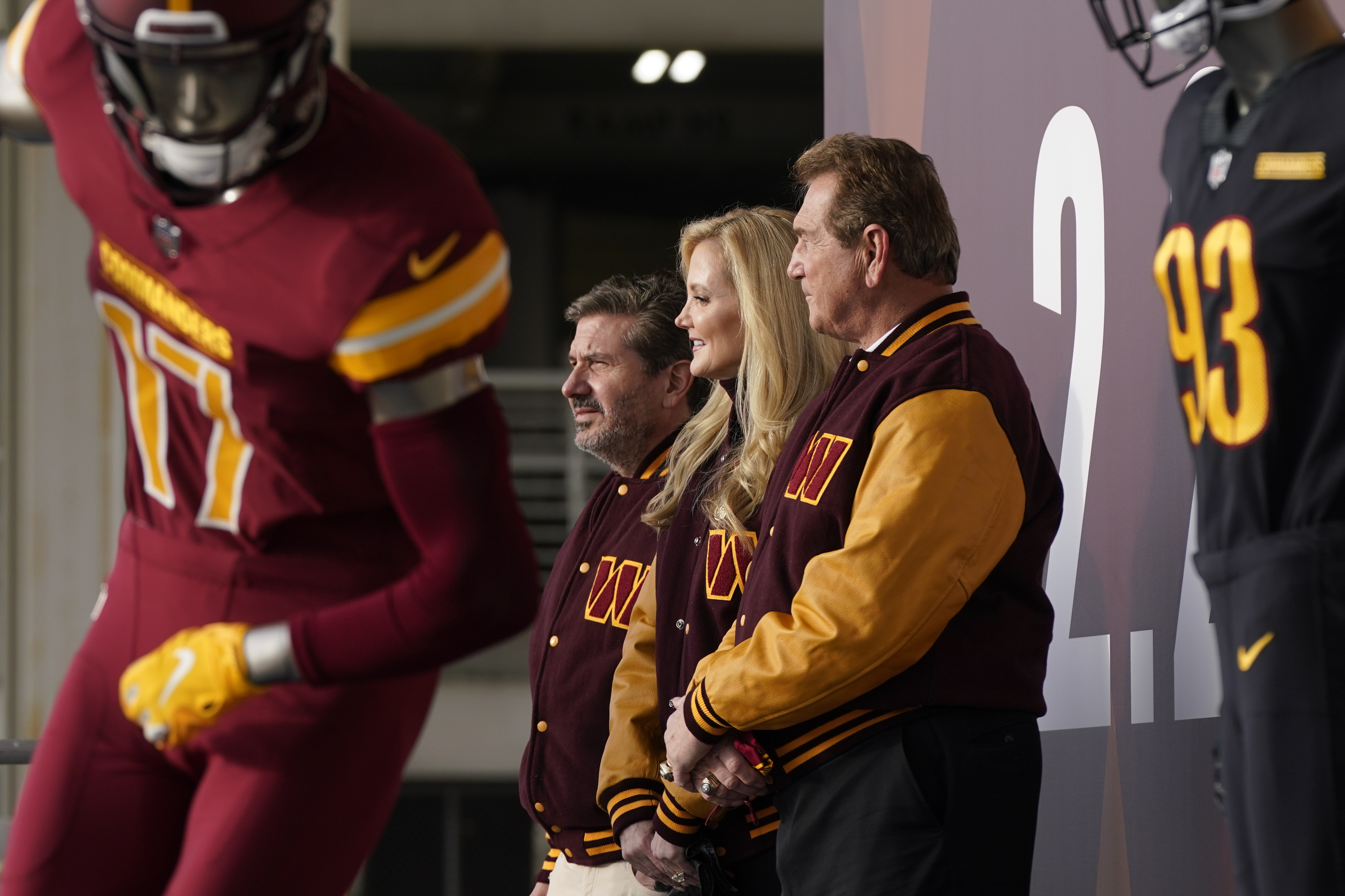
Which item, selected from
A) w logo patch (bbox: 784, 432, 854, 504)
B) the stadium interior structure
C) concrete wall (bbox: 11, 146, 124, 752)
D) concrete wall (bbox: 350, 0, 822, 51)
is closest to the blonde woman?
w logo patch (bbox: 784, 432, 854, 504)

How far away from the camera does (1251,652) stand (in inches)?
55.6

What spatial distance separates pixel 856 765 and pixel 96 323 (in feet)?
15.1

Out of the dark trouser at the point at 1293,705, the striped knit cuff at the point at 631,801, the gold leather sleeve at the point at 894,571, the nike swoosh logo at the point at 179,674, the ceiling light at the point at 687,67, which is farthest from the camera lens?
the ceiling light at the point at 687,67

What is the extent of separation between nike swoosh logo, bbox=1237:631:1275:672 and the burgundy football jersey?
733 mm

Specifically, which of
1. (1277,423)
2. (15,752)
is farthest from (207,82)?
(15,752)

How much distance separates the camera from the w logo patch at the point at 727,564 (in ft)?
7.29

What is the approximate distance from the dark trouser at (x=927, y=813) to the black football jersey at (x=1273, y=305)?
0.52 metres

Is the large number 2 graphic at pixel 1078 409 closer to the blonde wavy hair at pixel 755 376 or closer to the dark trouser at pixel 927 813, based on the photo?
the blonde wavy hair at pixel 755 376

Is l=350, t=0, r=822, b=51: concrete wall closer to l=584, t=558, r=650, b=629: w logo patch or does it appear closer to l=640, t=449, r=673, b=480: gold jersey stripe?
l=640, t=449, r=673, b=480: gold jersey stripe

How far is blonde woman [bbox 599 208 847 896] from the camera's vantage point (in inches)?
85.7

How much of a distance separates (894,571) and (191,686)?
899 mm

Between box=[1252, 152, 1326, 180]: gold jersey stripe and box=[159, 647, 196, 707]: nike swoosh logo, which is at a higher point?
box=[1252, 152, 1326, 180]: gold jersey stripe

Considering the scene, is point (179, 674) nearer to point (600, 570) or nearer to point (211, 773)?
point (211, 773)

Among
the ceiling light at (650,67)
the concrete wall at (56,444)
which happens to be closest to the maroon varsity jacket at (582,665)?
the concrete wall at (56,444)
